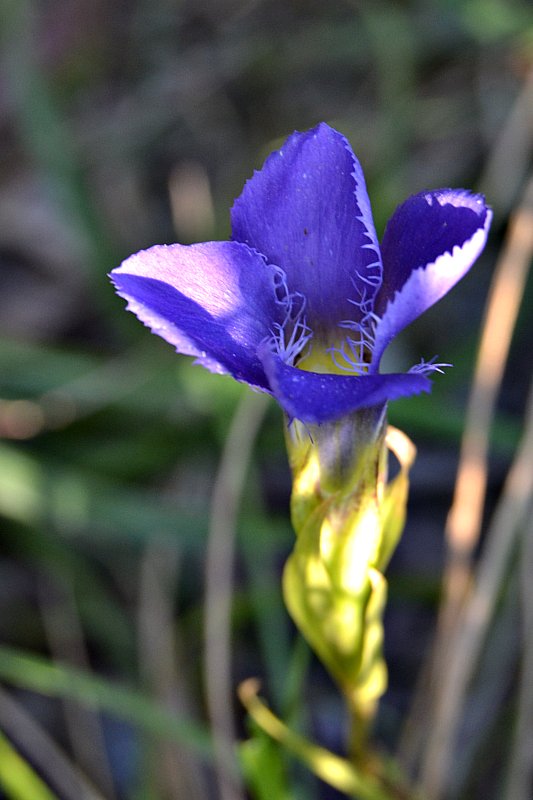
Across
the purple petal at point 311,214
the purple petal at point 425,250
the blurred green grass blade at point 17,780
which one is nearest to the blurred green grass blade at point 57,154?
the blurred green grass blade at point 17,780

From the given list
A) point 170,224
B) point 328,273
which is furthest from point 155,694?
point 170,224

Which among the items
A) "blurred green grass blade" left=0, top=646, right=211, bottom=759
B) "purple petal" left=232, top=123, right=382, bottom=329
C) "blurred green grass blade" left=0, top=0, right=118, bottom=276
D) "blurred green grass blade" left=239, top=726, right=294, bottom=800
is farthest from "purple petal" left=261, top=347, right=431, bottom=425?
"blurred green grass blade" left=0, top=0, right=118, bottom=276

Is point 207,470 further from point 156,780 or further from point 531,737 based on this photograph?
point 531,737

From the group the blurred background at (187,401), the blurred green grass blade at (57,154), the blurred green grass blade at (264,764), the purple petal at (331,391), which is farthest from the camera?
the blurred green grass blade at (57,154)

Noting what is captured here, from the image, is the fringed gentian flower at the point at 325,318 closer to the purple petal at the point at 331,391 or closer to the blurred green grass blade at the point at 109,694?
the purple petal at the point at 331,391

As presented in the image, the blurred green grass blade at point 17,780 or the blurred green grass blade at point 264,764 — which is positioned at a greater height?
the blurred green grass blade at point 264,764

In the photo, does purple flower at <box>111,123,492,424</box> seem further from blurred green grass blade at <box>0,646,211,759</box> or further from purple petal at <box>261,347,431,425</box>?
blurred green grass blade at <box>0,646,211,759</box>

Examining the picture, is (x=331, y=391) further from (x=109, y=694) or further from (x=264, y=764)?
(x=109, y=694)

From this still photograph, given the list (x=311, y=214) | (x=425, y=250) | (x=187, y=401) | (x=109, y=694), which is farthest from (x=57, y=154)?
(x=425, y=250)
